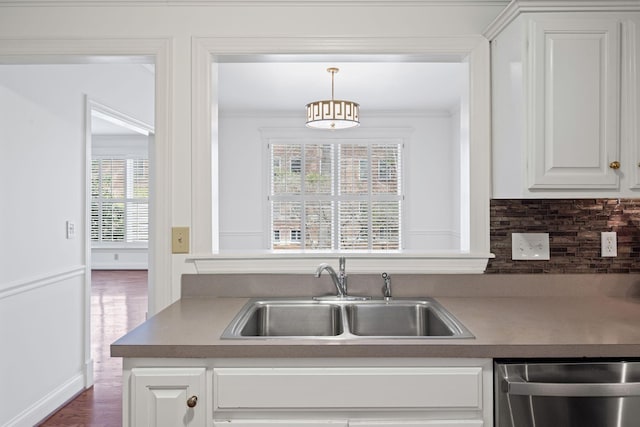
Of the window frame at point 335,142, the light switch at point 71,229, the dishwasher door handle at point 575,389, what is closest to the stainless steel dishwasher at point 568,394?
the dishwasher door handle at point 575,389

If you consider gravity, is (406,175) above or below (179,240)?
above

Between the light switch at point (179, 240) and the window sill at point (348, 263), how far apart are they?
0.17 ft

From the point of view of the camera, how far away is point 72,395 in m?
3.07

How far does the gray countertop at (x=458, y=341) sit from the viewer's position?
52.4 inches

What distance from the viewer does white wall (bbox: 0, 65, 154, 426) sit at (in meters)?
2.52

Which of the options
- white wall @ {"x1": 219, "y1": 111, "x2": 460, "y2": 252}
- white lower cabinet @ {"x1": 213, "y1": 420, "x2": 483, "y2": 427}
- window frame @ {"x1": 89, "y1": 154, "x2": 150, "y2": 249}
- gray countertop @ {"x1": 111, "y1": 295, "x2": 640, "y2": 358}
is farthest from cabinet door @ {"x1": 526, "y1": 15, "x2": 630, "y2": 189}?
window frame @ {"x1": 89, "y1": 154, "x2": 150, "y2": 249}

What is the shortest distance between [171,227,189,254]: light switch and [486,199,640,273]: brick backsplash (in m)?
1.30

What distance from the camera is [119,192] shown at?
8680mm

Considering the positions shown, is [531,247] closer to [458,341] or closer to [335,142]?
[458,341]

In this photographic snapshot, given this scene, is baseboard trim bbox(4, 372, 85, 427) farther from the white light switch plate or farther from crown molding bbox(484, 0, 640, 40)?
crown molding bbox(484, 0, 640, 40)

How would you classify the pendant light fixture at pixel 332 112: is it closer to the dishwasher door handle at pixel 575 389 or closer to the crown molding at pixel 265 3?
the crown molding at pixel 265 3

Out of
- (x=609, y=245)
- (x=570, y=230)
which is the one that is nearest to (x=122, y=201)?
(x=570, y=230)

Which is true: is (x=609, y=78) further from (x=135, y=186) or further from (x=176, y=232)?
(x=135, y=186)

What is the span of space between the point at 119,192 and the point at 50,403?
6387mm
